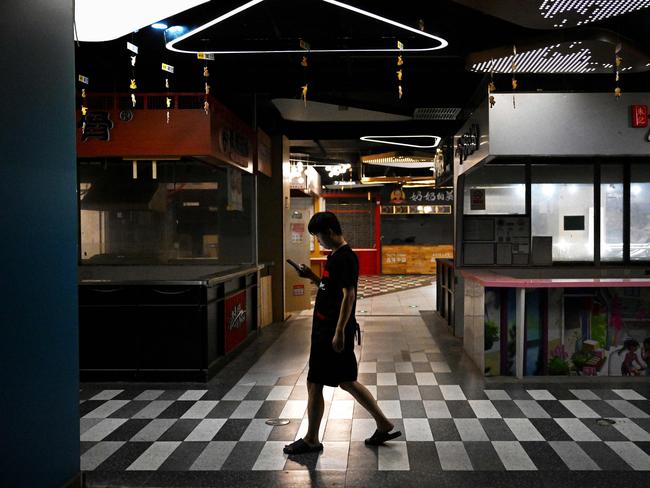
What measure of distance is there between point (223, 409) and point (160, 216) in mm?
5143

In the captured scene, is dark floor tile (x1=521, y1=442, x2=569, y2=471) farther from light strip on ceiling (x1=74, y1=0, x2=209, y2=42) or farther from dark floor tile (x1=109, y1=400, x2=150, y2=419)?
light strip on ceiling (x1=74, y1=0, x2=209, y2=42)

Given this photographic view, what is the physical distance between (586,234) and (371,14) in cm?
567

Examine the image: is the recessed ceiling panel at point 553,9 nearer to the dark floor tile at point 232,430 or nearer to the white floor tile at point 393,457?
the white floor tile at point 393,457

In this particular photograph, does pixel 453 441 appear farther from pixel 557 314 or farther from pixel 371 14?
pixel 371 14

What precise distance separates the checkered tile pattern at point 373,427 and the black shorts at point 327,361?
1.62 ft

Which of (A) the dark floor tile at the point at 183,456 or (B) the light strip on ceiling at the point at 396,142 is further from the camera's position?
(B) the light strip on ceiling at the point at 396,142

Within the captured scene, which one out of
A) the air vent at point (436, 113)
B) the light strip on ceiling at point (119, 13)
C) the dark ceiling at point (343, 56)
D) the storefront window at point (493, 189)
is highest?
the dark ceiling at point (343, 56)

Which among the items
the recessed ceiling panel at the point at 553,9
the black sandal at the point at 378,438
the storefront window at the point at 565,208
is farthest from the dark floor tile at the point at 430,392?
the storefront window at the point at 565,208

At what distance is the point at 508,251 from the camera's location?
26.4ft

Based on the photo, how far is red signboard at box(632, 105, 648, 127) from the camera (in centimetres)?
643

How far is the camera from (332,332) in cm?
361

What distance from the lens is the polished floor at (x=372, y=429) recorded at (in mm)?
3363

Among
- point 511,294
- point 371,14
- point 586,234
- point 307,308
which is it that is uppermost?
point 371,14

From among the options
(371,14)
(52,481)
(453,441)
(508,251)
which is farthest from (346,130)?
(52,481)
